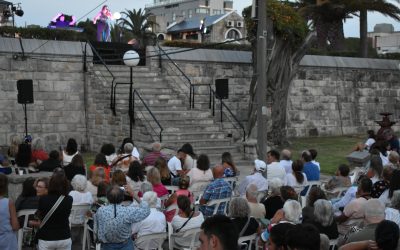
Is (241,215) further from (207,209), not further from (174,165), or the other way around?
(174,165)

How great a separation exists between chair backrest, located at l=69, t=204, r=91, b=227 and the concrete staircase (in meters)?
9.01

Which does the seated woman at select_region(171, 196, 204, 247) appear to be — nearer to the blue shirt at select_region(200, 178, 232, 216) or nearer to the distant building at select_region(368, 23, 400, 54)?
the blue shirt at select_region(200, 178, 232, 216)

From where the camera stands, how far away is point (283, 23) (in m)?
20.1

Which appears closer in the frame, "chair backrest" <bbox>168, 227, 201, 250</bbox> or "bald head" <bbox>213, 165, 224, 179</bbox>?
"chair backrest" <bbox>168, 227, 201, 250</bbox>

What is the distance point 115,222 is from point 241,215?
56.1 inches

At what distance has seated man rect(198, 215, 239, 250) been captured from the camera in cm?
366

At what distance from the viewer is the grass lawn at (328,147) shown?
60.1 ft

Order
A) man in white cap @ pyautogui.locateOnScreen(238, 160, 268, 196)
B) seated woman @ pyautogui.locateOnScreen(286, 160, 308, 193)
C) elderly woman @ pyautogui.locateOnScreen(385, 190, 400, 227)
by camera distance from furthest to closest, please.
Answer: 1. seated woman @ pyautogui.locateOnScreen(286, 160, 308, 193)
2. man in white cap @ pyautogui.locateOnScreen(238, 160, 268, 196)
3. elderly woman @ pyautogui.locateOnScreen(385, 190, 400, 227)

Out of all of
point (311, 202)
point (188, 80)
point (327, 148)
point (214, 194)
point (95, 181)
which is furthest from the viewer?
point (327, 148)

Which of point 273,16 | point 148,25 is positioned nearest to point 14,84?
point 273,16

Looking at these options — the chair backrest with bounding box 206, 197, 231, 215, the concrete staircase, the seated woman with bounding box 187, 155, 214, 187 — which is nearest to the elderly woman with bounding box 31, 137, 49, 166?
the seated woman with bounding box 187, 155, 214, 187

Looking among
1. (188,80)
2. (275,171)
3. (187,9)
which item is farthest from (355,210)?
(187,9)

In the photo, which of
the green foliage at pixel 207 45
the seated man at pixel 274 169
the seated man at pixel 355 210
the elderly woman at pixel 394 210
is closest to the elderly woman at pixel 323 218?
the elderly woman at pixel 394 210

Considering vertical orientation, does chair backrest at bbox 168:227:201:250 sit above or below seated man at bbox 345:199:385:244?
below
